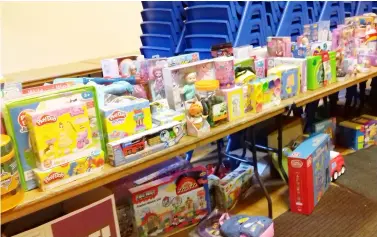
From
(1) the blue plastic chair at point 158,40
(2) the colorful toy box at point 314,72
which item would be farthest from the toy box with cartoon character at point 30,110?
(1) the blue plastic chair at point 158,40

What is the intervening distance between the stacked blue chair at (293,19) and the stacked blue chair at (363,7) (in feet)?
3.25

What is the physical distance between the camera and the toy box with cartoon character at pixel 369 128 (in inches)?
124

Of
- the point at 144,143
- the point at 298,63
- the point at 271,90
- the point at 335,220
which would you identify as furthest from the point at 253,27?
the point at 144,143

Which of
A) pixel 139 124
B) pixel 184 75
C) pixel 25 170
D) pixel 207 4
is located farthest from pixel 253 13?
pixel 25 170

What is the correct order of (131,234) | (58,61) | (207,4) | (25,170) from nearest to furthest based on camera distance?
(25,170), (131,234), (207,4), (58,61)

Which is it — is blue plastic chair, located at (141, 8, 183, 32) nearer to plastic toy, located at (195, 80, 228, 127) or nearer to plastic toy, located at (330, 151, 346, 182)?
plastic toy, located at (195, 80, 228, 127)

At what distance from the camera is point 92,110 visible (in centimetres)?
151

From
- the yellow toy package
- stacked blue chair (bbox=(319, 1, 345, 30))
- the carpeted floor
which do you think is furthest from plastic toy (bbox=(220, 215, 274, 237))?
stacked blue chair (bbox=(319, 1, 345, 30))

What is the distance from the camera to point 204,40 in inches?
115

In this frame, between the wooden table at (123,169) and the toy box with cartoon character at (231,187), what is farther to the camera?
the toy box with cartoon character at (231,187)

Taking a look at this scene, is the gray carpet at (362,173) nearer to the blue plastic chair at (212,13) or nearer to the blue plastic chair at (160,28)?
the blue plastic chair at (212,13)

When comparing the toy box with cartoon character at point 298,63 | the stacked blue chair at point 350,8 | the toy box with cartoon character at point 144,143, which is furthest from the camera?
the stacked blue chair at point 350,8

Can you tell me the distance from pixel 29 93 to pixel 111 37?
119 inches

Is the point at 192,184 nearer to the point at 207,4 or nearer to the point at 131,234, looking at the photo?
the point at 131,234
